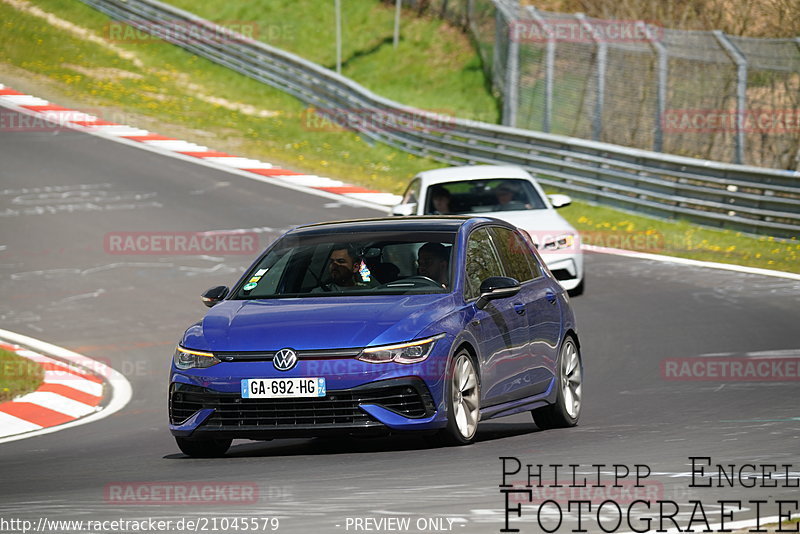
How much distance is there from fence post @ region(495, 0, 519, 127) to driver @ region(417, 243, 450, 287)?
19.0 m

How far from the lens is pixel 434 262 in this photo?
32.4ft

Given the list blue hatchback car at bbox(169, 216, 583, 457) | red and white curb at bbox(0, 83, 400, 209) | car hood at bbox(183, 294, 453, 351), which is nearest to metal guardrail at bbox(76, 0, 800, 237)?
red and white curb at bbox(0, 83, 400, 209)

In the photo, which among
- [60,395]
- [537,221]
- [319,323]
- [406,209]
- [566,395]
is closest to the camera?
[319,323]

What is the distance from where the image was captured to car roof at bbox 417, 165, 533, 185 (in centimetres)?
1866

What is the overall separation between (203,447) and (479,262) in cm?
218

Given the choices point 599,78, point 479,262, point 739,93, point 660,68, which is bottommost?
point 599,78

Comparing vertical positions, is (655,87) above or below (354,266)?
below

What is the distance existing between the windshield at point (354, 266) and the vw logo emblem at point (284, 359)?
0.91 meters

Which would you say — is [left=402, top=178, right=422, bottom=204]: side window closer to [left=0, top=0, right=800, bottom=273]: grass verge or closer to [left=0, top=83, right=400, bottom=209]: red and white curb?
[left=0, top=0, right=800, bottom=273]: grass verge

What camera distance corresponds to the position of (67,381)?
14.5 m

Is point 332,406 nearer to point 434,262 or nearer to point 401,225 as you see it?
point 434,262

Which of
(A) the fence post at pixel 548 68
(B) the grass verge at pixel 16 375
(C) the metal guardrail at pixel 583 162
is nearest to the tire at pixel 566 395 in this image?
(B) the grass verge at pixel 16 375

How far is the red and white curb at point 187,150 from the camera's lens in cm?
2598

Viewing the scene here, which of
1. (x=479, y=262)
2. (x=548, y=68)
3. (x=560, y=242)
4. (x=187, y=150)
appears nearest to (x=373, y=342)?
(x=479, y=262)
